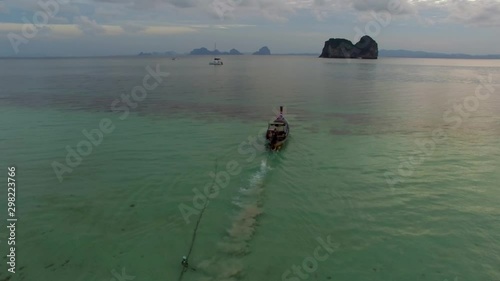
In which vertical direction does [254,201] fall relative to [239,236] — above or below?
above

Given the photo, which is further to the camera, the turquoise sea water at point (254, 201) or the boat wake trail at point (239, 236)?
the turquoise sea water at point (254, 201)

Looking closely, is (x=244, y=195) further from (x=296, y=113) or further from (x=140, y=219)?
(x=296, y=113)

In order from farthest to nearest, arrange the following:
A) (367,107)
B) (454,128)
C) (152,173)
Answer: (367,107), (454,128), (152,173)

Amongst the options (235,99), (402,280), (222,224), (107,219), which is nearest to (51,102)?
(235,99)

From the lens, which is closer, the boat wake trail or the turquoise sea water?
the boat wake trail

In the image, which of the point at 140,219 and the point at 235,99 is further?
the point at 235,99

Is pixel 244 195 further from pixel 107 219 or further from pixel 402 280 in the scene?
pixel 402 280

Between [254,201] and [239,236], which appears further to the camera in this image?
[254,201]

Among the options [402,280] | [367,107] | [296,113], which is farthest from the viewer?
[367,107]
